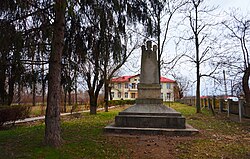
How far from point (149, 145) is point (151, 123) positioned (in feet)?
7.24

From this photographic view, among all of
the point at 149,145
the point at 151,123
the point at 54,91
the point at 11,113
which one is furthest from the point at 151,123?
the point at 11,113

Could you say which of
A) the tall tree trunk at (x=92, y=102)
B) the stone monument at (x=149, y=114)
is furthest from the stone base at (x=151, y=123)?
the tall tree trunk at (x=92, y=102)

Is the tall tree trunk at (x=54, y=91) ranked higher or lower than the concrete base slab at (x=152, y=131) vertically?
higher

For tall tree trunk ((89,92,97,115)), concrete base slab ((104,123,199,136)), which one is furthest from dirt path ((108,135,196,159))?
tall tree trunk ((89,92,97,115))

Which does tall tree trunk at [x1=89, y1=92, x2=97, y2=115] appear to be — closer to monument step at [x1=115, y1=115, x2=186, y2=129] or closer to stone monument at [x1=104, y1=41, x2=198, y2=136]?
stone monument at [x1=104, y1=41, x2=198, y2=136]

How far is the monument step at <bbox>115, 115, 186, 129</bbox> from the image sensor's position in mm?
8453

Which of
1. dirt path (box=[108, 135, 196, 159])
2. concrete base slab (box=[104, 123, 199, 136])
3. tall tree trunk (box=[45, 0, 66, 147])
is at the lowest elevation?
dirt path (box=[108, 135, 196, 159])

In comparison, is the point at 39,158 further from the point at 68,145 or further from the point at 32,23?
the point at 32,23

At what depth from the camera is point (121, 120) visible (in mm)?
8711

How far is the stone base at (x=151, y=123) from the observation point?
26.4ft

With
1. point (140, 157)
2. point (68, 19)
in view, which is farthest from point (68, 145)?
point (68, 19)

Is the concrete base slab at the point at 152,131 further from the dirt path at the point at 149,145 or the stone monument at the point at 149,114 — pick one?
the dirt path at the point at 149,145

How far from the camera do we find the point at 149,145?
6371 mm

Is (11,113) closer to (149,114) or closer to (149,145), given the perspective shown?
(149,114)
